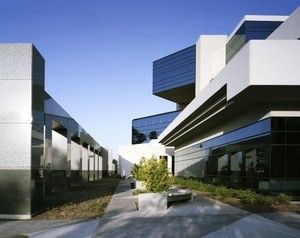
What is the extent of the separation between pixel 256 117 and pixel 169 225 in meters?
10.2

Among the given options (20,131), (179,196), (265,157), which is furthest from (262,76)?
(20,131)

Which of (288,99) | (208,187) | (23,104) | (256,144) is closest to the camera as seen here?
(23,104)

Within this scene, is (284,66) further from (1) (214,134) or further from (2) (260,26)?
(2) (260,26)

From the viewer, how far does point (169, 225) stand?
10.7 meters

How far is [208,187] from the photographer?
2339 cm

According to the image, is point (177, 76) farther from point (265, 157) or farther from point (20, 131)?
point (20, 131)

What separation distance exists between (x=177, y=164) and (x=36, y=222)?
1555 inches

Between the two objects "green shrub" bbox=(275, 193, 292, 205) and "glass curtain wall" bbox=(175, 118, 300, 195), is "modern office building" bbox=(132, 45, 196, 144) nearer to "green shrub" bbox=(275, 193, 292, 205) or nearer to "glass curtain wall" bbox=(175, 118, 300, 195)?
"glass curtain wall" bbox=(175, 118, 300, 195)

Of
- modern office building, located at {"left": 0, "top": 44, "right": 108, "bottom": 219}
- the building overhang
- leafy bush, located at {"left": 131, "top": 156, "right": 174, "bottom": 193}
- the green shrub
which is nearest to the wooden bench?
leafy bush, located at {"left": 131, "top": 156, "right": 174, "bottom": 193}

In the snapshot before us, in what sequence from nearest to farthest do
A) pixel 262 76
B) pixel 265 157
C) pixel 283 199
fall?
1. pixel 262 76
2. pixel 283 199
3. pixel 265 157

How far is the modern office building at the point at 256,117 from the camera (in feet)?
44.8

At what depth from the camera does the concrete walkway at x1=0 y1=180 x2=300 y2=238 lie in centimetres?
951

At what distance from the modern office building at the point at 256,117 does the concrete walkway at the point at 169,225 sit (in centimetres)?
489

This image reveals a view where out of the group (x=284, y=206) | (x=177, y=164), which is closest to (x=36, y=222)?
(x=284, y=206)
